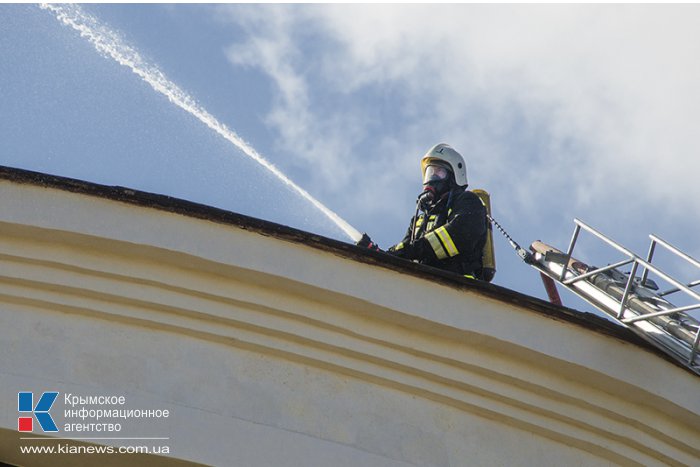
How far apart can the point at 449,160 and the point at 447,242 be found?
5.33 feet

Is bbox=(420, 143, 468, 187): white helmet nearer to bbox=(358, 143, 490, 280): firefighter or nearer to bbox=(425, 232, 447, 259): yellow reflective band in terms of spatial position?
bbox=(358, 143, 490, 280): firefighter

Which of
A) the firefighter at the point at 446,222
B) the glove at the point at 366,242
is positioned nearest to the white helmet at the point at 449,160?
the firefighter at the point at 446,222

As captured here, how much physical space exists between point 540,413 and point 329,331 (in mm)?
1523

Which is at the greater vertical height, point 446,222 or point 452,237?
point 446,222

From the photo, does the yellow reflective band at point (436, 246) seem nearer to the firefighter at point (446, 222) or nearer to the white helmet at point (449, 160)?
the firefighter at point (446, 222)

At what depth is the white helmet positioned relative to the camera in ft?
42.1

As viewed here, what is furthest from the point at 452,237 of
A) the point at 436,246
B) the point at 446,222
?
the point at 446,222

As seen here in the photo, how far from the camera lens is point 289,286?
8.36 meters

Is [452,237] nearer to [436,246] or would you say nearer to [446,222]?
[436,246]

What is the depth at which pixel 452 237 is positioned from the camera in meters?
11.5

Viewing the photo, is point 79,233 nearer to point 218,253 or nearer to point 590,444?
point 218,253

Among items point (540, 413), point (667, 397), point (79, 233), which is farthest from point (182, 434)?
point (667, 397)

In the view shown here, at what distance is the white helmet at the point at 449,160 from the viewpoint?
12.8 m

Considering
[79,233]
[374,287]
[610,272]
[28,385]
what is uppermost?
[610,272]
